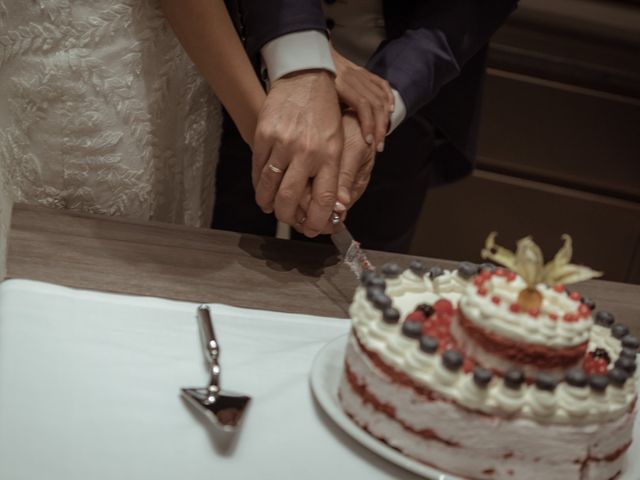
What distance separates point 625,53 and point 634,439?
214 cm

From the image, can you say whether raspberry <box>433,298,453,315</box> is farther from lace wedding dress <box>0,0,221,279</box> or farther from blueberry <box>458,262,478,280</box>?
lace wedding dress <box>0,0,221,279</box>

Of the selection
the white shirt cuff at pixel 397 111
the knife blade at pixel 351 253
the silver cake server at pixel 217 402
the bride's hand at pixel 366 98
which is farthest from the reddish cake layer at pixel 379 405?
the white shirt cuff at pixel 397 111

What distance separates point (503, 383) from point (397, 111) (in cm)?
77

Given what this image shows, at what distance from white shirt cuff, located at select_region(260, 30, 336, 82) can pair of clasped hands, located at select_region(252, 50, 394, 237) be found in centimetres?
1

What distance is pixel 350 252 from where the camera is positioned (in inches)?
51.3

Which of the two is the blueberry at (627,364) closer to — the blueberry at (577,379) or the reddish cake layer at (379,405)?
the blueberry at (577,379)

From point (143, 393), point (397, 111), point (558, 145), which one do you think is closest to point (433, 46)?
point (397, 111)


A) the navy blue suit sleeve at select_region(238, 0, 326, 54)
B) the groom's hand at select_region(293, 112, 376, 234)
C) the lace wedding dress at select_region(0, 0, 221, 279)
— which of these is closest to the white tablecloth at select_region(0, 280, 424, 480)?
the groom's hand at select_region(293, 112, 376, 234)

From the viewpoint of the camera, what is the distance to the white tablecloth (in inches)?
32.4

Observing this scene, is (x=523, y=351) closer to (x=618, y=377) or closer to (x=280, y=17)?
(x=618, y=377)

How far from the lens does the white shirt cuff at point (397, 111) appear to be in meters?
1.51

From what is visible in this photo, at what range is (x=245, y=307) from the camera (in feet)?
3.81

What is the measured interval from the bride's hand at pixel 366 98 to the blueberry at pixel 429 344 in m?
0.57

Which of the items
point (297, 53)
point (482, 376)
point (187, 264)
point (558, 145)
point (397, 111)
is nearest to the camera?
point (482, 376)
